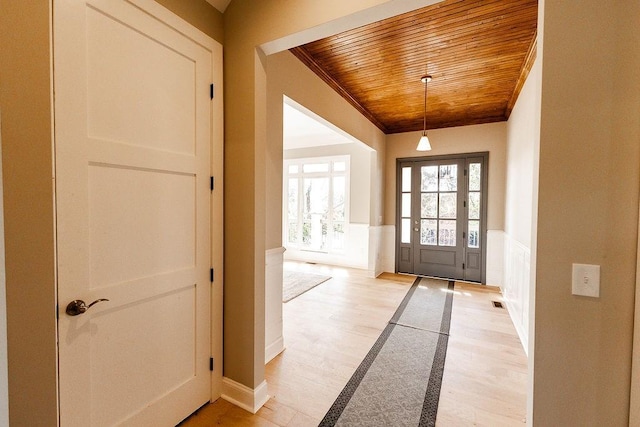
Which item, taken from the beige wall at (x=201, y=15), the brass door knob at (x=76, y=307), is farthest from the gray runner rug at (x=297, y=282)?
the beige wall at (x=201, y=15)

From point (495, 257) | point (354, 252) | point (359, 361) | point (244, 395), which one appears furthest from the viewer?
point (354, 252)

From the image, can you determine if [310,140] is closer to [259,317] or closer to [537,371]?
[259,317]

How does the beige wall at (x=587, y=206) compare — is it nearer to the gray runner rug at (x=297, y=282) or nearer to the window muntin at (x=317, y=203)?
the gray runner rug at (x=297, y=282)

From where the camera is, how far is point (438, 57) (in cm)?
285

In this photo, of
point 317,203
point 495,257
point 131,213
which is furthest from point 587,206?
point 317,203

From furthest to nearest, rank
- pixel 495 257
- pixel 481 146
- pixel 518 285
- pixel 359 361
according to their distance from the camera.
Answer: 1. pixel 481 146
2. pixel 495 257
3. pixel 518 285
4. pixel 359 361

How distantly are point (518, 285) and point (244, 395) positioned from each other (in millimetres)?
3228

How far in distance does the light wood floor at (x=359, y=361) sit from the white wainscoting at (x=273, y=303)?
107 mm

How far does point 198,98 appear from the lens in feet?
5.74

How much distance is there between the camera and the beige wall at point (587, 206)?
95 centimetres

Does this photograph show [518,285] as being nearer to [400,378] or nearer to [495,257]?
[495,257]

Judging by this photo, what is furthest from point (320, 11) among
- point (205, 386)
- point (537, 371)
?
point (205, 386)

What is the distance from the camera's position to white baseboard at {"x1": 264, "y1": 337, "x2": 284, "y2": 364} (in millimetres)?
2447

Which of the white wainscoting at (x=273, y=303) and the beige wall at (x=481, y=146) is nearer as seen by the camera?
the white wainscoting at (x=273, y=303)
